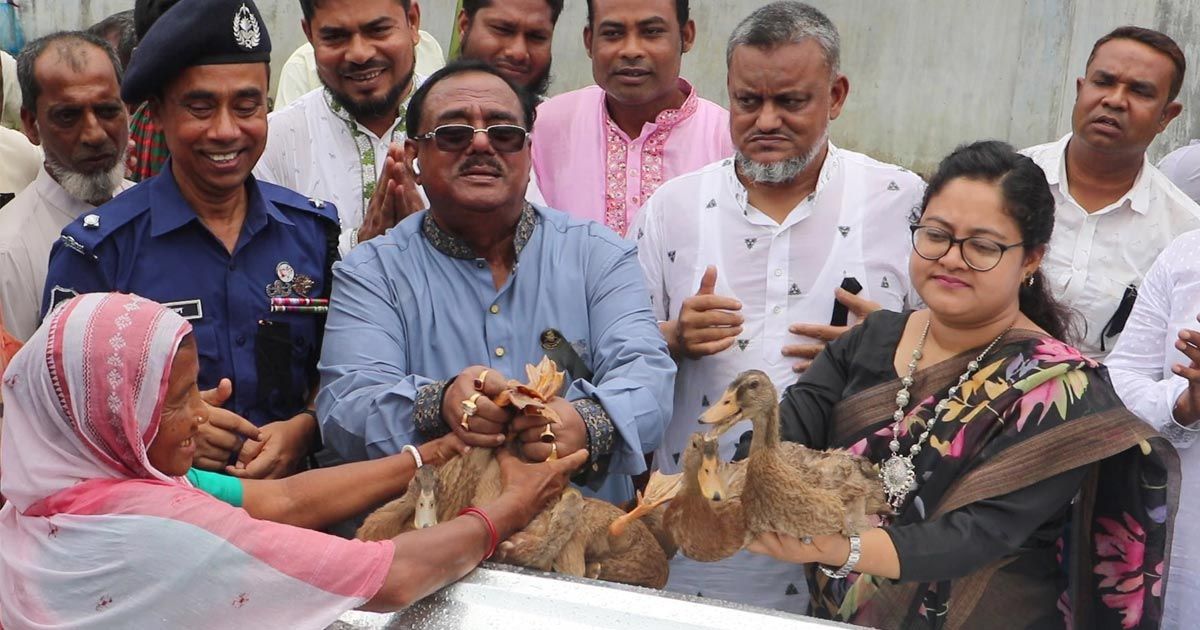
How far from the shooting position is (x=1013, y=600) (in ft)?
9.25

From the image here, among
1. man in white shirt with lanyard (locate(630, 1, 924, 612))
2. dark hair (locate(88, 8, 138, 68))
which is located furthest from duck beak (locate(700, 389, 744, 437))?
dark hair (locate(88, 8, 138, 68))

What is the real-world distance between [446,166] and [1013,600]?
5.84 feet

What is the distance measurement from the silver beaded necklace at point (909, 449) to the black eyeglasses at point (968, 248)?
0.64ft

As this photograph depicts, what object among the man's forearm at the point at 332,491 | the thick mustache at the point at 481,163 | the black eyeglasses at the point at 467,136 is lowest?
the man's forearm at the point at 332,491

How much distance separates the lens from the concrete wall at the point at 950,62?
327 inches

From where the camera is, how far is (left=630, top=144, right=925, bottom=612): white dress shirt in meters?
3.66

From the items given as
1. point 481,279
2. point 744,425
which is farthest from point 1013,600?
point 481,279

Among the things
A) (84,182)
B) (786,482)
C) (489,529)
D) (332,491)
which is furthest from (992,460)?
(84,182)

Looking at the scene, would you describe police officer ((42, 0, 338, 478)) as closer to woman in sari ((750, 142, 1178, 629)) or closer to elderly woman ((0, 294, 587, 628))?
elderly woman ((0, 294, 587, 628))

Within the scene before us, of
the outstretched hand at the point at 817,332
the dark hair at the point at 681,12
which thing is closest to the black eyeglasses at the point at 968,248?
the outstretched hand at the point at 817,332

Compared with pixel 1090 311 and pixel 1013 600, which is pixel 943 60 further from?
pixel 1013 600

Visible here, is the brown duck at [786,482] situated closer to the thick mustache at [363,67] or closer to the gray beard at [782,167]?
the gray beard at [782,167]

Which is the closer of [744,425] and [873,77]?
[744,425]

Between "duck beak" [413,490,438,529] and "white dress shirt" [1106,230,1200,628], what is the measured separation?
2090 millimetres
